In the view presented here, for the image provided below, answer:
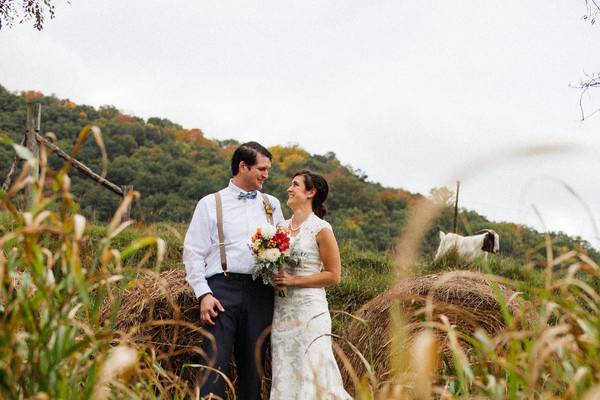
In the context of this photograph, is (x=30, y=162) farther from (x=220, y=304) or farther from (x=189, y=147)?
(x=189, y=147)

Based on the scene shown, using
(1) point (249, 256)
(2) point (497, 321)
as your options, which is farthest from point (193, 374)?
(2) point (497, 321)

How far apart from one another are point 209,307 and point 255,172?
980mm

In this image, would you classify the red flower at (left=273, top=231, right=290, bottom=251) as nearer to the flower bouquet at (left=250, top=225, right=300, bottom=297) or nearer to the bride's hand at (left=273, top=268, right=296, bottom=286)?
the flower bouquet at (left=250, top=225, right=300, bottom=297)

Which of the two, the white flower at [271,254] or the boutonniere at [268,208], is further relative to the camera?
the boutonniere at [268,208]

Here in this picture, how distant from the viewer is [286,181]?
22.7m

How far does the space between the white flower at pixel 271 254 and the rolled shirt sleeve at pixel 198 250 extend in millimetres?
516

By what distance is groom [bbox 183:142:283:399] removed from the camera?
4754 mm

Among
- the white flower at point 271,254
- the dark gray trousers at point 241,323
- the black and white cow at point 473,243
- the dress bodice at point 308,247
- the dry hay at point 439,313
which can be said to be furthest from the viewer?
the black and white cow at point 473,243

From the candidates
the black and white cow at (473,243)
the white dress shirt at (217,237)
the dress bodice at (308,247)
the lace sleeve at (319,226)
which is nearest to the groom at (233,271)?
the white dress shirt at (217,237)

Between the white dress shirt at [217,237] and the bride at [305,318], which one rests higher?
the white dress shirt at [217,237]

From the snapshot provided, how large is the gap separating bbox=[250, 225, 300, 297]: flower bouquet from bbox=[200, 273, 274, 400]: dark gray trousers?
6.8 inches

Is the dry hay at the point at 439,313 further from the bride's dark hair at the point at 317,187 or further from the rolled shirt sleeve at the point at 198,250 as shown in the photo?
the rolled shirt sleeve at the point at 198,250

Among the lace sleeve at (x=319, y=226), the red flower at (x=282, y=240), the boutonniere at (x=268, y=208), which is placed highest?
the boutonniere at (x=268, y=208)

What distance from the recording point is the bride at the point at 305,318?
480 cm
